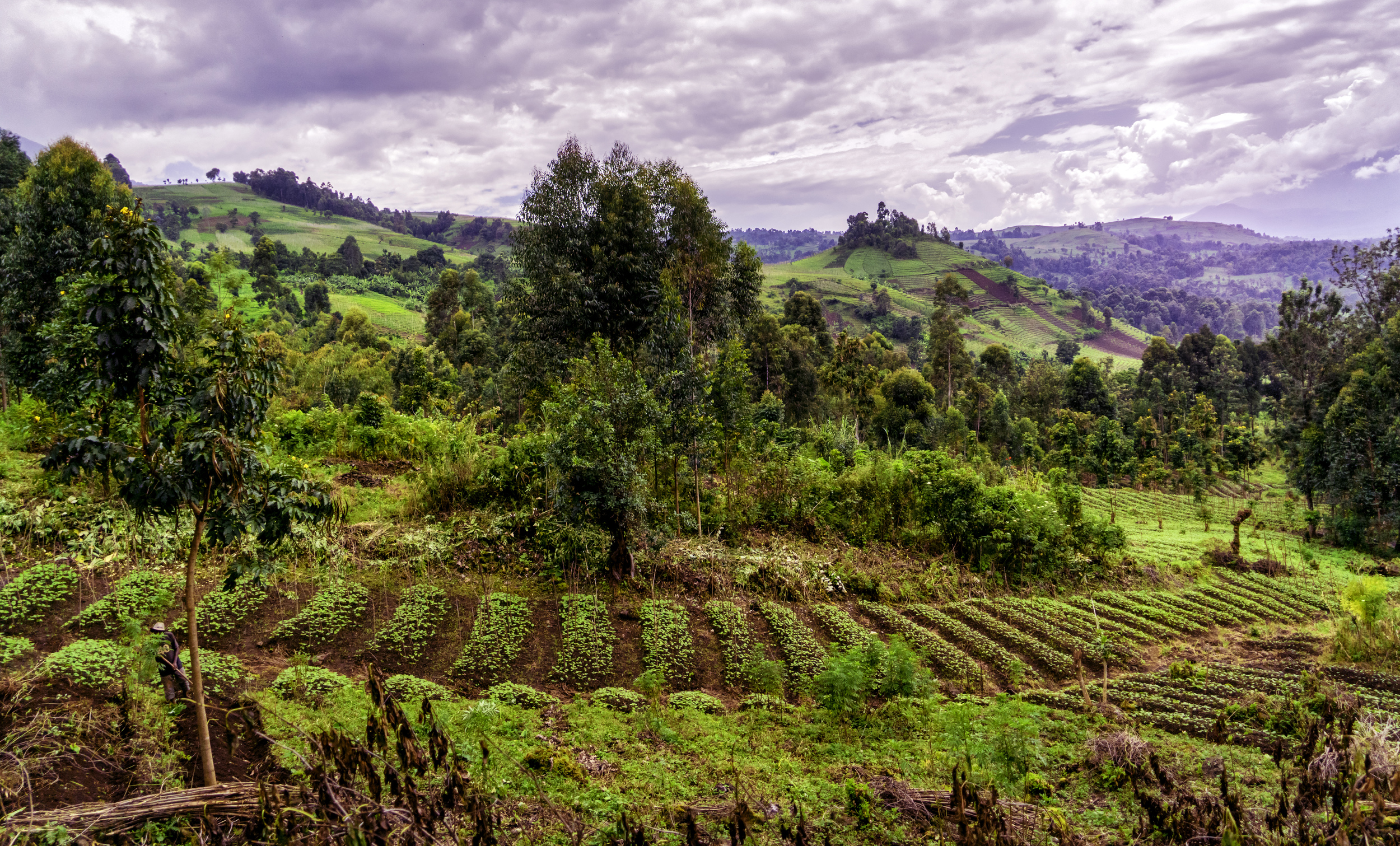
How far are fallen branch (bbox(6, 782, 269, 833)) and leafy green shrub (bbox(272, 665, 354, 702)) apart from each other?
6.77 ft

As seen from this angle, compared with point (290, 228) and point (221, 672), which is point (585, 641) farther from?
point (290, 228)

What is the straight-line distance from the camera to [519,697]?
257 inches

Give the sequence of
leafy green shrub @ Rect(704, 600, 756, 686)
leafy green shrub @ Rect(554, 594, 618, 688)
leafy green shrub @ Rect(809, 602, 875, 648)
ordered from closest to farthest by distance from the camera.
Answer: leafy green shrub @ Rect(554, 594, 618, 688) → leafy green shrub @ Rect(704, 600, 756, 686) → leafy green shrub @ Rect(809, 602, 875, 648)

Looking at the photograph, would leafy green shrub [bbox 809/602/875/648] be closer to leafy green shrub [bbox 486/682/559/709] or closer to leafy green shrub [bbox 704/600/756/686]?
leafy green shrub [bbox 704/600/756/686]

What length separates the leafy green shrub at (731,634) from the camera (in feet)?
25.3

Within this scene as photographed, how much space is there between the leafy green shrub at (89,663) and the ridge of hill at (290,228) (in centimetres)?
9788

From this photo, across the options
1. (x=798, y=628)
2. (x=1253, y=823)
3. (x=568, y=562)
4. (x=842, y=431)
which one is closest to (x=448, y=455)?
(x=568, y=562)

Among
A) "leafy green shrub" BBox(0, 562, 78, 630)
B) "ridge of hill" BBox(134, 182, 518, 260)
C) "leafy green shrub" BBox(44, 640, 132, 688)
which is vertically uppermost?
"ridge of hill" BBox(134, 182, 518, 260)

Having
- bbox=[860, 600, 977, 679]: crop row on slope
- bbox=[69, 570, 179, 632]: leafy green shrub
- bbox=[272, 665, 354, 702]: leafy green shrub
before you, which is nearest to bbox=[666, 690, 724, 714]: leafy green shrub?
bbox=[272, 665, 354, 702]: leafy green shrub

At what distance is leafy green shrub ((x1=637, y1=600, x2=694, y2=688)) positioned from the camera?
760cm

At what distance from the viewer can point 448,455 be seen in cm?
1180

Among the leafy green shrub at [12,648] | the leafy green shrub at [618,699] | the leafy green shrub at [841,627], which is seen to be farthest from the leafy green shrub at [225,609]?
the leafy green shrub at [841,627]

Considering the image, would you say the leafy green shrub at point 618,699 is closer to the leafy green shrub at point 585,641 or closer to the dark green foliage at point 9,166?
the leafy green shrub at point 585,641

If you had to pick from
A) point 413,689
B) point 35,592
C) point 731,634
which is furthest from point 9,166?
point 731,634
